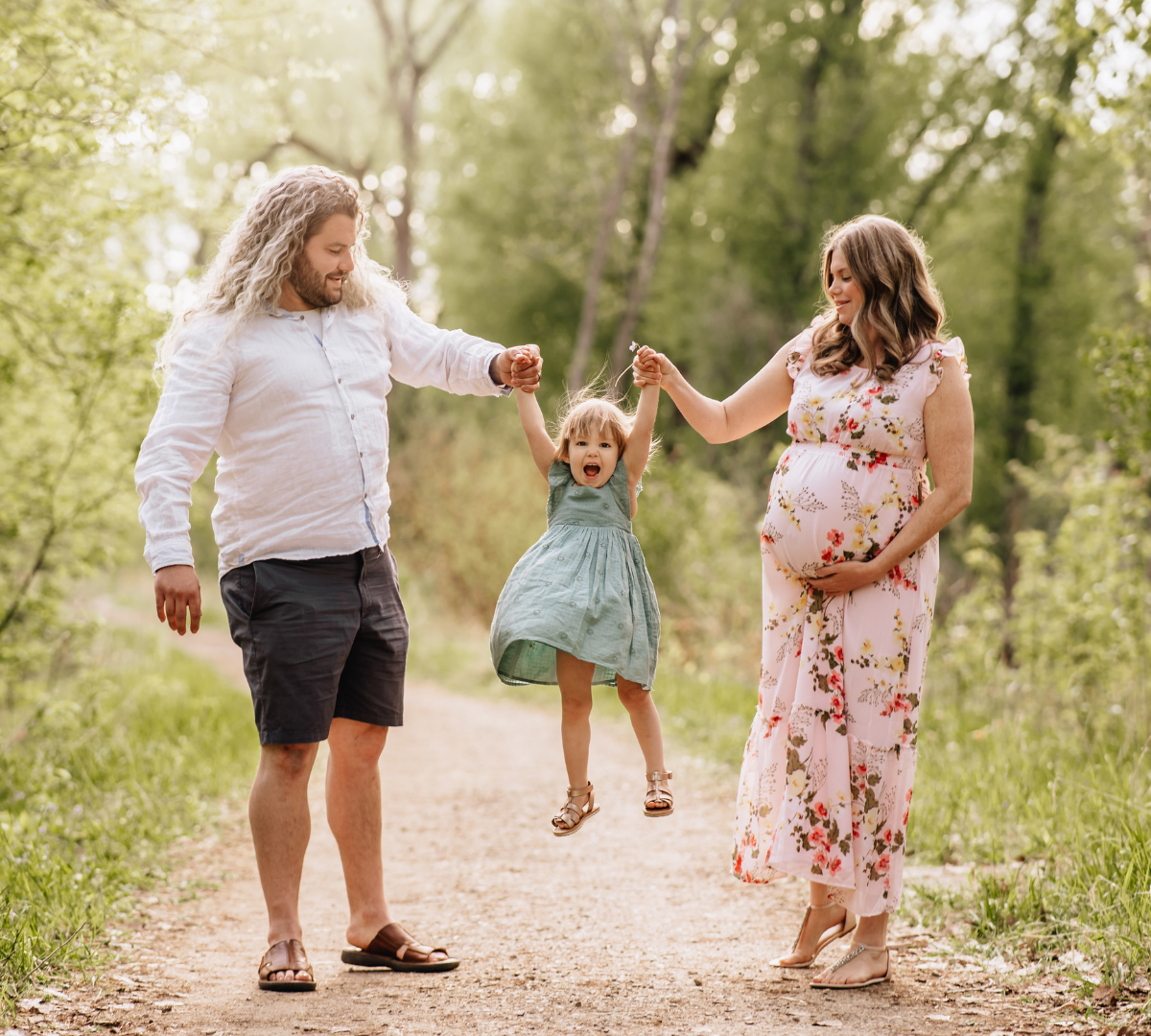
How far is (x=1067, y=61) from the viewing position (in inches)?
701

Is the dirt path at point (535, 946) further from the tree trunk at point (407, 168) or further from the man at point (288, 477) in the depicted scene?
the tree trunk at point (407, 168)

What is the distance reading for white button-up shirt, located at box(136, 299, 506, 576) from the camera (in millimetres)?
3113

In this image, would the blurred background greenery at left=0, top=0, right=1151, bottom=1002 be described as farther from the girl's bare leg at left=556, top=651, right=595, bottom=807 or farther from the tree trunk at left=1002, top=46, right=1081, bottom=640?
the girl's bare leg at left=556, top=651, right=595, bottom=807

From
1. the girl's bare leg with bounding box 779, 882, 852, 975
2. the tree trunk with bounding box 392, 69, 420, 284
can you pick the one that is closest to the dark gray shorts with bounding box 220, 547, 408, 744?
the girl's bare leg with bounding box 779, 882, 852, 975

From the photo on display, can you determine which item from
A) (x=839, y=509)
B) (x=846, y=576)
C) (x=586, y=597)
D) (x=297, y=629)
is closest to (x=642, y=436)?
(x=586, y=597)

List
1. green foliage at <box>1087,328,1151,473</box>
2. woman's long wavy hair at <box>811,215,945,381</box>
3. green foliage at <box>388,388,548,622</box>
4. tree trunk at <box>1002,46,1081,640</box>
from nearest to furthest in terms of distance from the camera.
→ 1. woman's long wavy hair at <box>811,215,945,381</box>
2. green foliage at <box>1087,328,1151,473</box>
3. green foliage at <box>388,388,548,622</box>
4. tree trunk at <box>1002,46,1081,640</box>

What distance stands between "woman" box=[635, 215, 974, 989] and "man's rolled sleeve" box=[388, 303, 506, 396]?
98 cm

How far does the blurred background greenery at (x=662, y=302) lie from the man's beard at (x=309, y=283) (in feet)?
1.33

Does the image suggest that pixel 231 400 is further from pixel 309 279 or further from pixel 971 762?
pixel 971 762

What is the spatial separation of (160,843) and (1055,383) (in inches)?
705

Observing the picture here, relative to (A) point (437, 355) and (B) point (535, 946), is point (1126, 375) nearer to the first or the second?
(A) point (437, 355)

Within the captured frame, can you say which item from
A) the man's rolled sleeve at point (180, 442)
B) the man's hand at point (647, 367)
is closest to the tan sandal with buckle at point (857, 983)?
the man's hand at point (647, 367)

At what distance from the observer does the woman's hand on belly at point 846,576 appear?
126 inches

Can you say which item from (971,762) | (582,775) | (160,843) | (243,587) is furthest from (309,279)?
(971,762)
